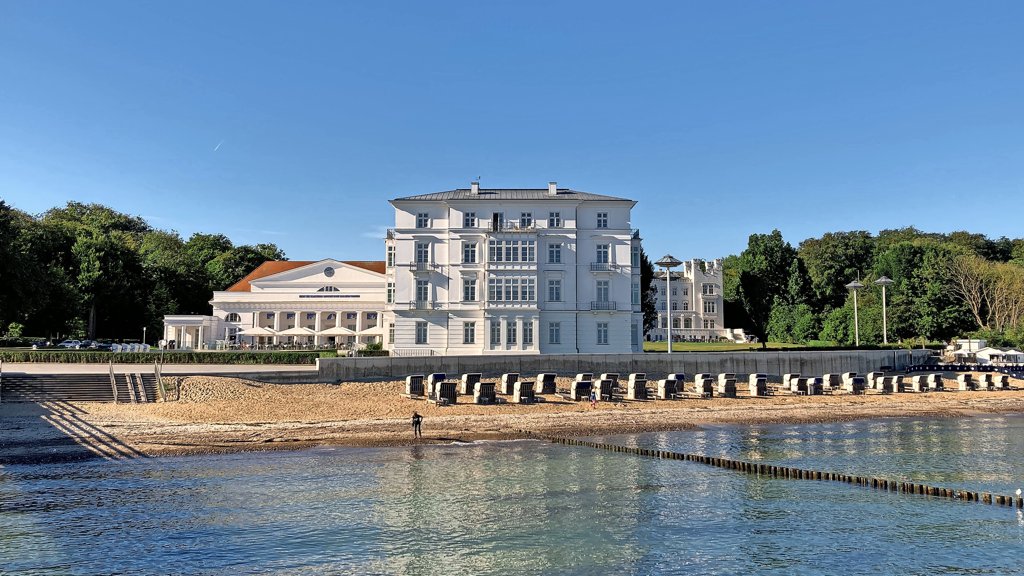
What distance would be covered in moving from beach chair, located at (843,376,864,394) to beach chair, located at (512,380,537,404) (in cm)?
2261

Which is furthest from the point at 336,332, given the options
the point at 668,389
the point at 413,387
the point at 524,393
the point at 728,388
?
the point at 728,388

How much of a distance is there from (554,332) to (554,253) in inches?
247

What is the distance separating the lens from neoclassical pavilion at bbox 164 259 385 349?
6638 cm

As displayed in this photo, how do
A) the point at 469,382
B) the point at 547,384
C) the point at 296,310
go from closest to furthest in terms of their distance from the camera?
1. the point at 469,382
2. the point at 547,384
3. the point at 296,310

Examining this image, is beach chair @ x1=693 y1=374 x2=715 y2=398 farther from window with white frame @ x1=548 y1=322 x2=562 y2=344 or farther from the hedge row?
the hedge row

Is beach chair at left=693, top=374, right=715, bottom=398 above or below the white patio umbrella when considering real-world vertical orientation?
below

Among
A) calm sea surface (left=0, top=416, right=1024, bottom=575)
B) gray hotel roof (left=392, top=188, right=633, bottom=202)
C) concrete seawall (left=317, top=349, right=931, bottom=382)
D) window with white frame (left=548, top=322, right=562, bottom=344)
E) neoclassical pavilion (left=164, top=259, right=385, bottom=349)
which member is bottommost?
calm sea surface (left=0, top=416, right=1024, bottom=575)

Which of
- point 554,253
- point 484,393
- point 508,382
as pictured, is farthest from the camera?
point 554,253

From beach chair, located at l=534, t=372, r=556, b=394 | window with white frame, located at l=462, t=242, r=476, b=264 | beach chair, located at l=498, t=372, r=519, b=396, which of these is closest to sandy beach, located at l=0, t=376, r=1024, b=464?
beach chair, located at l=534, t=372, r=556, b=394

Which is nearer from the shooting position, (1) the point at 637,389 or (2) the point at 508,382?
(2) the point at 508,382

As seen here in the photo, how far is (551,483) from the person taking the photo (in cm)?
2102

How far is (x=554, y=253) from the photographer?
5500cm

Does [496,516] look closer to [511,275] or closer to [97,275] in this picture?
[511,275]


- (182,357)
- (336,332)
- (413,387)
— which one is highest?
(336,332)
